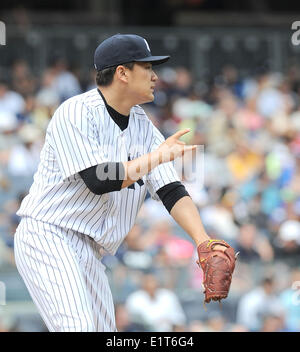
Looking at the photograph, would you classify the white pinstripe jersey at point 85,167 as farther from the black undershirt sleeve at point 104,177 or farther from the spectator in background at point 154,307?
the spectator in background at point 154,307

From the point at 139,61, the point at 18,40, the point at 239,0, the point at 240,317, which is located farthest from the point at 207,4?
the point at 139,61

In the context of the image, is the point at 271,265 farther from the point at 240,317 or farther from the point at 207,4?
the point at 207,4

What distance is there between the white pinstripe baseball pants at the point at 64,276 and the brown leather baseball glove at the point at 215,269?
0.53 meters

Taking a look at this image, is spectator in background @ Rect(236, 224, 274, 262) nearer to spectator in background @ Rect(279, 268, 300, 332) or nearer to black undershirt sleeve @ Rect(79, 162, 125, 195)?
spectator in background @ Rect(279, 268, 300, 332)

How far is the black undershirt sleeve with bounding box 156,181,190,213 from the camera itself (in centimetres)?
380

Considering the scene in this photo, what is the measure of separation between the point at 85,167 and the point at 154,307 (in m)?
4.58

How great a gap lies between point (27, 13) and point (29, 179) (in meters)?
4.64

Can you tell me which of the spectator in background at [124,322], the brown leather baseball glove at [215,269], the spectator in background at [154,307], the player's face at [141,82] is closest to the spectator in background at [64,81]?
the spectator in background at [154,307]

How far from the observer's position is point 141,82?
368 cm

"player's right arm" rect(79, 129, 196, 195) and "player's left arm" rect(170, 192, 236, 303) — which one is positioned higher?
"player's right arm" rect(79, 129, 196, 195)

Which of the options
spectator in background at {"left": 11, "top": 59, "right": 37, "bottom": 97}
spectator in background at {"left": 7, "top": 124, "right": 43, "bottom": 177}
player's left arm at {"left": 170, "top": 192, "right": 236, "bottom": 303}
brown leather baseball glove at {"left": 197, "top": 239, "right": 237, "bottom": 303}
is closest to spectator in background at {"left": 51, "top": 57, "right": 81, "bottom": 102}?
spectator in background at {"left": 11, "top": 59, "right": 37, "bottom": 97}

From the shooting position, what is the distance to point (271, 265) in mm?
8367

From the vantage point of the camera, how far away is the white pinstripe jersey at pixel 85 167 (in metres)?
3.56

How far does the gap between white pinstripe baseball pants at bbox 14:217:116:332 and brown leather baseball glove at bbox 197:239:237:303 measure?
0.53 meters
